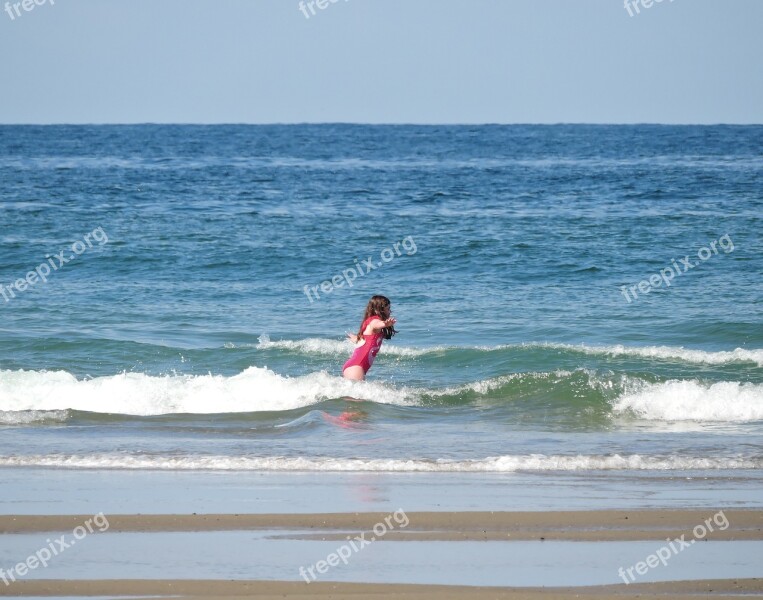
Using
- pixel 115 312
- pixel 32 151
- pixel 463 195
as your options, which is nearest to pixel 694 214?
pixel 463 195

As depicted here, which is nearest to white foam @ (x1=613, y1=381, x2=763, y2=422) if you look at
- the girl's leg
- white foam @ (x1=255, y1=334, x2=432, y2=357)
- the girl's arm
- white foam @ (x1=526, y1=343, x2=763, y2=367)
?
white foam @ (x1=526, y1=343, x2=763, y2=367)

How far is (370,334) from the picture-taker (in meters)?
12.0

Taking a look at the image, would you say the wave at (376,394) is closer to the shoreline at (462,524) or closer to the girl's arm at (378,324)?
the girl's arm at (378,324)

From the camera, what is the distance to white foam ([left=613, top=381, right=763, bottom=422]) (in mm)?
11539

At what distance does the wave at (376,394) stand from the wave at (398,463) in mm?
2750

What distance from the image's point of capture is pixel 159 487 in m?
7.79

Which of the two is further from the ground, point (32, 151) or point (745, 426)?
point (32, 151)

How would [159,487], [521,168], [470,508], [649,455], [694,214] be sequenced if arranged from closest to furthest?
[470,508] < [159,487] < [649,455] < [694,214] < [521,168]

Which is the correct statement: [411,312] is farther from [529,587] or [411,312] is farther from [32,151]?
[32,151]

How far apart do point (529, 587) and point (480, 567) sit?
428mm

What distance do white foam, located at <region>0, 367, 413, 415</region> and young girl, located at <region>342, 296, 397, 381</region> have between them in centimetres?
18

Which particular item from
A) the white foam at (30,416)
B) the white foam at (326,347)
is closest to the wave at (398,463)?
the white foam at (30,416)

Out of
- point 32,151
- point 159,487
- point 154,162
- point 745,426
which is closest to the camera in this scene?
point 159,487

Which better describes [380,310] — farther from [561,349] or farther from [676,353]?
[676,353]
